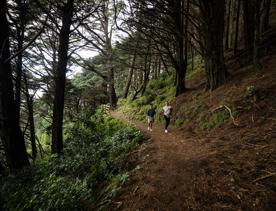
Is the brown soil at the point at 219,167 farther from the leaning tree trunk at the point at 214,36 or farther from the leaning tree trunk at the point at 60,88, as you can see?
the leaning tree trunk at the point at 60,88

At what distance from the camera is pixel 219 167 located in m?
5.82

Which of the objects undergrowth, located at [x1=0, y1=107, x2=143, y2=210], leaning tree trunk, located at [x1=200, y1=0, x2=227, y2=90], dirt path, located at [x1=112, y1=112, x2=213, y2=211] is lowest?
undergrowth, located at [x1=0, y1=107, x2=143, y2=210]

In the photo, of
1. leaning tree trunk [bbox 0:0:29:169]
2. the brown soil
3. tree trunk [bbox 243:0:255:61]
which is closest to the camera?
the brown soil

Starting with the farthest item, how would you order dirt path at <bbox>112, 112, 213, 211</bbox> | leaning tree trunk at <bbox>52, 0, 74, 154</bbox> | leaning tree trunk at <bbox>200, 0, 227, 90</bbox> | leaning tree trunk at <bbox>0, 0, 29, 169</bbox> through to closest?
leaning tree trunk at <bbox>200, 0, 227, 90</bbox> → leaning tree trunk at <bbox>52, 0, 74, 154</bbox> → leaning tree trunk at <bbox>0, 0, 29, 169</bbox> → dirt path at <bbox>112, 112, 213, 211</bbox>

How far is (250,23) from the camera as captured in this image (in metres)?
14.0

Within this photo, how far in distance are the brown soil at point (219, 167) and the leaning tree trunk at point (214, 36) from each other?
8.21 ft

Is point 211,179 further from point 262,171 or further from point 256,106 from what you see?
point 256,106

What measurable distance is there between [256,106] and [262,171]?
4243mm

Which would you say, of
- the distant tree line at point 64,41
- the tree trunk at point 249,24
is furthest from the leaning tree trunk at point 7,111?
the tree trunk at point 249,24

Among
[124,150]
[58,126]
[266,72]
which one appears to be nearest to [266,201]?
[124,150]

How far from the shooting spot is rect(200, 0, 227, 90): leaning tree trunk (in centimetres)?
1257

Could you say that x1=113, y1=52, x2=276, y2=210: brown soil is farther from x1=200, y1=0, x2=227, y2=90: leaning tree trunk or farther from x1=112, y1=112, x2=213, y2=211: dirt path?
x1=200, y1=0, x2=227, y2=90: leaning tree trunk

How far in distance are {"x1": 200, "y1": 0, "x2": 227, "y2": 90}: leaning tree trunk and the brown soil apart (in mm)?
2504

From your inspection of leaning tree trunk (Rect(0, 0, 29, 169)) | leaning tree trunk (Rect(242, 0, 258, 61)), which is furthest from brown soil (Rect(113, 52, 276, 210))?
leaning tree trunk (Rect(242, 0, 258, 61))
